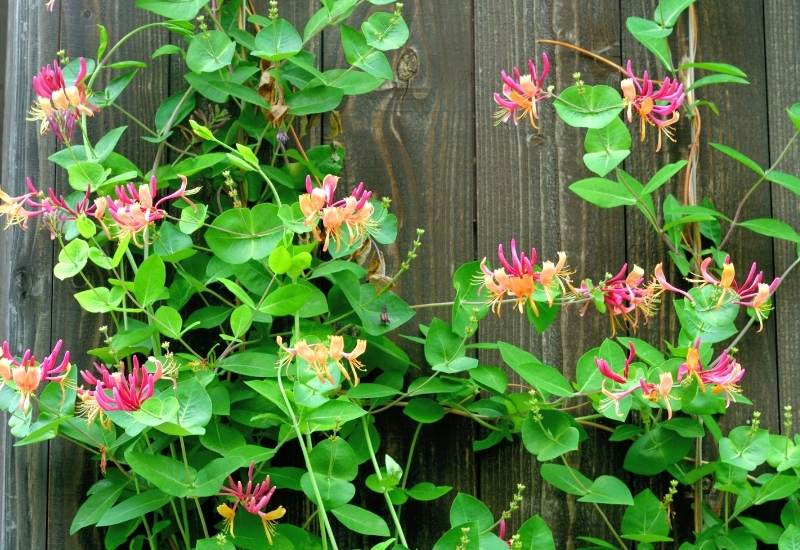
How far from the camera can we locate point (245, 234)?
1.65 meters

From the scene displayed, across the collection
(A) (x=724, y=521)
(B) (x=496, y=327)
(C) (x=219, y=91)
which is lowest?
(A) (x=724, y=521)

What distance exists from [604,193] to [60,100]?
0.87 metres

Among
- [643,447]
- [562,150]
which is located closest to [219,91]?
[562,150]

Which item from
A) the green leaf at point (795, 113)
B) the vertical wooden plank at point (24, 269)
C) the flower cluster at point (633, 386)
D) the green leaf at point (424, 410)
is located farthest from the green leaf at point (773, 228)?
the vertical wooden plank at point (24, 269)

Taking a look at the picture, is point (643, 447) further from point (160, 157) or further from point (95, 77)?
point (95, 77)

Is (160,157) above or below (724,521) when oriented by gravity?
above

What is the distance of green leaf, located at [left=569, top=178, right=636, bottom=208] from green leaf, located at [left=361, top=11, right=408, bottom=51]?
373mm

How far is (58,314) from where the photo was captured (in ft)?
5.95

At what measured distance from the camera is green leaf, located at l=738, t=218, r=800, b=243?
6.15 feet

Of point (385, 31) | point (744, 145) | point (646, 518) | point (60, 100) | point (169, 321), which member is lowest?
point (646, 518)

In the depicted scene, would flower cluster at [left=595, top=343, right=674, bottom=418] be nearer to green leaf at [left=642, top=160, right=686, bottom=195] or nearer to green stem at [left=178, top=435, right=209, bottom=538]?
green leaf at [left=642, top=160, right=686, bottom=195]

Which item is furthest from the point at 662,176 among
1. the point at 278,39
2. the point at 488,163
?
the point at 278,39

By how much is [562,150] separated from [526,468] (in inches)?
22.1

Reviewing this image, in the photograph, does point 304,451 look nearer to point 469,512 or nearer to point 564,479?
point 469,512
